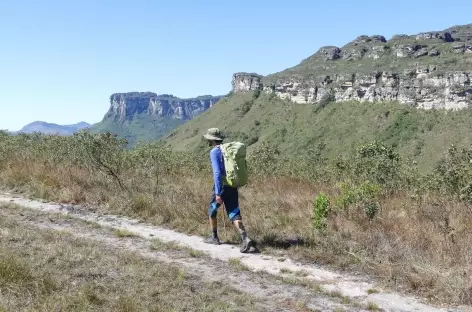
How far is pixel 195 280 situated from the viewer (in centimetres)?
504

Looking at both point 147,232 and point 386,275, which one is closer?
point 386,275

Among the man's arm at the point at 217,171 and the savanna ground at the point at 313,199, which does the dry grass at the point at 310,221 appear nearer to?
the savanna ground at the point at 313,199

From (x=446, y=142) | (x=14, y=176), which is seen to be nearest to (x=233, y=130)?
(x=446, y=142)

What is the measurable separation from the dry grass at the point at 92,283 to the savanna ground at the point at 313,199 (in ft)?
6.83

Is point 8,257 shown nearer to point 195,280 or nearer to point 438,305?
point 195,280

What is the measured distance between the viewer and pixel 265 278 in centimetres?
541

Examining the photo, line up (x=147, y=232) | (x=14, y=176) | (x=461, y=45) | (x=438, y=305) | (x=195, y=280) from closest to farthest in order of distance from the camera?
(x=438, y=305)
(x=195, y=280)
(x=147, y=232)
(x=14, y=176)
(x=461, y=45)

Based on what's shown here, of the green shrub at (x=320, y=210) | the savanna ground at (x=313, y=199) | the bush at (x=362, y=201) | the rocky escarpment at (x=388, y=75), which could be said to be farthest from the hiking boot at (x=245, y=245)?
the rocky escarpment at (x=388, y=75)

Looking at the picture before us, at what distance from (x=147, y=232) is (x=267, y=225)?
207 centimetres

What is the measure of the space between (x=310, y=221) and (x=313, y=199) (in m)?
1.54

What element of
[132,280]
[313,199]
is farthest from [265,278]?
[313,199]

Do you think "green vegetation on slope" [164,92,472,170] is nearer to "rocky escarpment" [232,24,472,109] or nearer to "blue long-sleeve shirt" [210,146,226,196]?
"rocky escarpment" [232,24,472,109]

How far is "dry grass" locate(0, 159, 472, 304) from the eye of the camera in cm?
543

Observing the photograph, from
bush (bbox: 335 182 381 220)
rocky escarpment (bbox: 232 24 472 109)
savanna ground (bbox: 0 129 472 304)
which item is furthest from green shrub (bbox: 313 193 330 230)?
rocky escarpment (bbox: 232 24 472 109)
